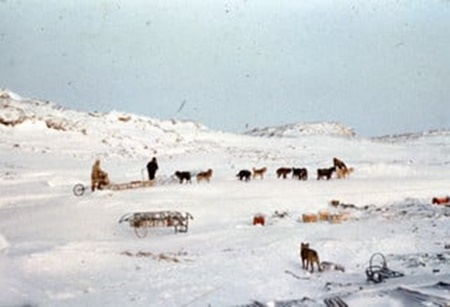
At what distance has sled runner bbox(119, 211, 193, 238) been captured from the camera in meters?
21.2

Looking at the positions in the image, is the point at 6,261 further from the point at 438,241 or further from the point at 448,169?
the point at 448,169

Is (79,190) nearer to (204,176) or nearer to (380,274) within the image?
(204,176)

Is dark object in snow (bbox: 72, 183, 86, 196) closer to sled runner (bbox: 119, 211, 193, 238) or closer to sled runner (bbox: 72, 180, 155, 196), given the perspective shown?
sled runner (bbox: 72, 180, 155, 196)

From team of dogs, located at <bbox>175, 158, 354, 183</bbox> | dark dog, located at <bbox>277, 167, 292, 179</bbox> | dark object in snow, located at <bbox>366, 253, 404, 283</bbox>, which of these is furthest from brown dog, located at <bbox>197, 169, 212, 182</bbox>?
dark object in snow, located at <bbox>366, 253, 404, 283</bbox>

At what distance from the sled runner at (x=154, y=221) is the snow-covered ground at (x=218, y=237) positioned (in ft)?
1.17

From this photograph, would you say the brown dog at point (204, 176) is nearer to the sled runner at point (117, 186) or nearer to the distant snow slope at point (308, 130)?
the sled runner at point (117, 186)

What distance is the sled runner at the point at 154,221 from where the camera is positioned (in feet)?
69.6

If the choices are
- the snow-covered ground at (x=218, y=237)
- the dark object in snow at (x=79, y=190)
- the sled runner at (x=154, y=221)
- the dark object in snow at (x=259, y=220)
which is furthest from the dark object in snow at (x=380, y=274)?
the dark object in snow at (x=79, y=190)

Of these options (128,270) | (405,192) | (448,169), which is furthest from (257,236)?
(448,169)

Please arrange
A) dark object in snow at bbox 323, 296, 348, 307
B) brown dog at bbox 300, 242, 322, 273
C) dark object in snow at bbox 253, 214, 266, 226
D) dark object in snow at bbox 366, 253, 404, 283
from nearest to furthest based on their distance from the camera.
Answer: dark object in snow at bbox 323, 296, 348, 307 → dark object in snow at bbox 366, 253, 404, 283 → brown dog at bbox 300, 242, 322, 273 → dark object in snow at bbox 253, 214, 266, 226

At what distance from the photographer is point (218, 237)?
20719 millimetres

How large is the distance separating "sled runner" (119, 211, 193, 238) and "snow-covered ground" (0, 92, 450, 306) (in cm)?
36

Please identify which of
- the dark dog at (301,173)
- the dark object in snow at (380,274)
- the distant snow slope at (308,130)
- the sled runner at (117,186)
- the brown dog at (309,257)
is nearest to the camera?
the dark object in snow at (380,274)

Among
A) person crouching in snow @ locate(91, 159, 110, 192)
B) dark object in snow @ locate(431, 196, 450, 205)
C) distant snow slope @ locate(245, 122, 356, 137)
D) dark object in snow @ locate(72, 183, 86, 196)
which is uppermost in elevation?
distant snow slope @ locate(245, 122, 356, 137)
